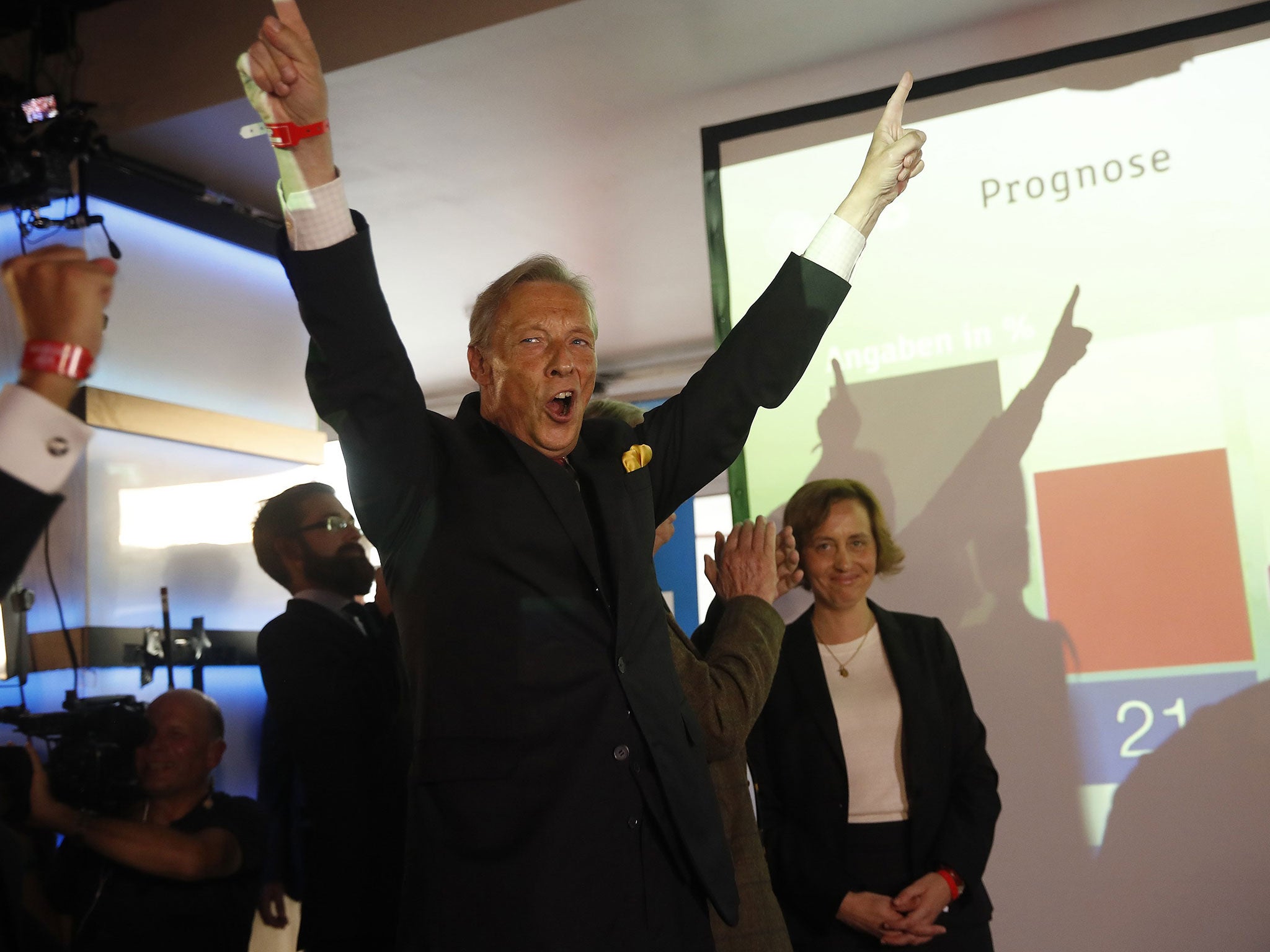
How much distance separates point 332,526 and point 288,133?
1.81 metres

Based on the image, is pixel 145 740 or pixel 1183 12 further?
pixel 1183 12

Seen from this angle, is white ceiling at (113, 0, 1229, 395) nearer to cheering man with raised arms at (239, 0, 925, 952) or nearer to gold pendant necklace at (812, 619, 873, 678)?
Answer: gold pendant necklace at (812, 619, 873, 678)

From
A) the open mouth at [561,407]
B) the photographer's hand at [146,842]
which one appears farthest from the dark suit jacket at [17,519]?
the photographer's hand at [146,842]

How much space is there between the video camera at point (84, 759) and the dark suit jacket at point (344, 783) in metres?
0.73

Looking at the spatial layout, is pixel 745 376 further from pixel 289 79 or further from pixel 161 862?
pixel 161 862

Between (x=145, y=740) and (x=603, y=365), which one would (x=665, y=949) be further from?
(x=603, y=365)

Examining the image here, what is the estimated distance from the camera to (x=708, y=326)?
6.66 metres

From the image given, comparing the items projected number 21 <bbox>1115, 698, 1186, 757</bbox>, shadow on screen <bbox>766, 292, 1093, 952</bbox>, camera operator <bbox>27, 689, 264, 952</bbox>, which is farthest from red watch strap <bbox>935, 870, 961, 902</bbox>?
camera operator <bbox>27, 689, 264, 952</bbox>

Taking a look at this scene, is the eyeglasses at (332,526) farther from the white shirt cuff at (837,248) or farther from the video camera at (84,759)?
the white shirt cuff at (837,248)

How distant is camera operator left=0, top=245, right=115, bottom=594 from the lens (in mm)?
916

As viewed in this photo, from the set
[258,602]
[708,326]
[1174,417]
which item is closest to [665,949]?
[1174,417]

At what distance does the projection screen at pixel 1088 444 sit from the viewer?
280cm

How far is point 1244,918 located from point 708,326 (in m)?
4.52

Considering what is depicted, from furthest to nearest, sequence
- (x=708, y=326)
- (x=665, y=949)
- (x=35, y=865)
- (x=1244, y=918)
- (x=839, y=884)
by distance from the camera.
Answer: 1. (x=708, y=326)
2. (x=35, y=865)
3. (x=1244, y=918)
4. (x=839, y=884)
5. (x=665, y=949)
